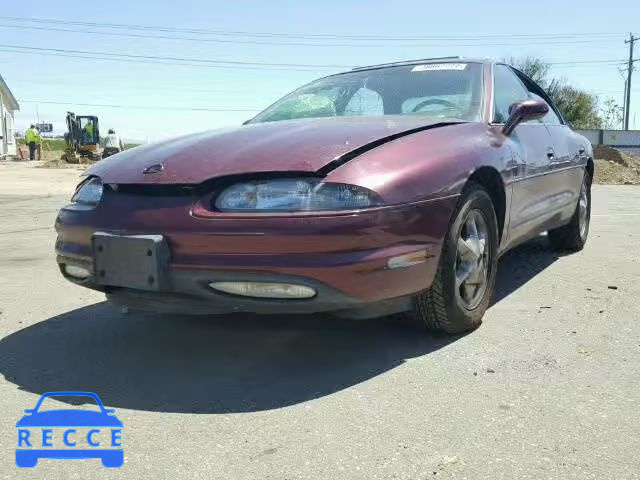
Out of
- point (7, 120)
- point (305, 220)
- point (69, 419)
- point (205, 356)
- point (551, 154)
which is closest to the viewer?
point (69, 419)

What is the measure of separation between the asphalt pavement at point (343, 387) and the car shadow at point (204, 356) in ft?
0.04

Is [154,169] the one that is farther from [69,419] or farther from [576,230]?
[576,230]

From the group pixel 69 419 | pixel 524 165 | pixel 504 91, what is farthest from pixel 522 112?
pixel 69 419

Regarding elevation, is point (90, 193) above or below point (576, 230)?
above

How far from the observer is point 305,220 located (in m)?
2.64

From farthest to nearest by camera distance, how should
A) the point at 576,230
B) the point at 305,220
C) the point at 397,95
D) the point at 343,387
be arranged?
the point at 576,230
the point at 397,95
the point at 343,387
the point at 305,220

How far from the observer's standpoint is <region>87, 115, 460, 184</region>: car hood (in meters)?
2.81

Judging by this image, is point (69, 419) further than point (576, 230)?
No

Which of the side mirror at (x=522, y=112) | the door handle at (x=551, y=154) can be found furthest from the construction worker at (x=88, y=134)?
the side mirror at (x=522, y=112)

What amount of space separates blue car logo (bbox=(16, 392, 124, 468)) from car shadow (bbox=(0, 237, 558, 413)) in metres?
0.14

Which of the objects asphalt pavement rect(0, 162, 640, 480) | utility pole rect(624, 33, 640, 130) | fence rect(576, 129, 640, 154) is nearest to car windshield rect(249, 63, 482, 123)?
asphalt pavement rect(0, 162, 640, 480)

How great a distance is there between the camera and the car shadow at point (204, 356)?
273cm

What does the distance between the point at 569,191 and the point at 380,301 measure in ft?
9.40

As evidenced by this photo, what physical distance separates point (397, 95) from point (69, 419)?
272 centimetres
